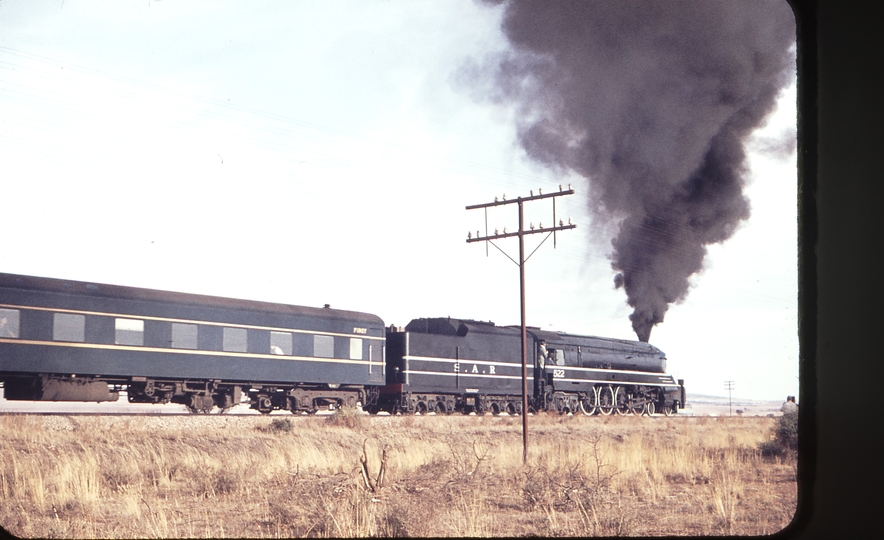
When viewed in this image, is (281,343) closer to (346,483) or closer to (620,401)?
(346,483)

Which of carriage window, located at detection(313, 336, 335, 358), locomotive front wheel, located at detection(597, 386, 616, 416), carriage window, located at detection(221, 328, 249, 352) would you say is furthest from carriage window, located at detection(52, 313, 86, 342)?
locomotive front wheel, located at detection(597, 386, 616, 416)

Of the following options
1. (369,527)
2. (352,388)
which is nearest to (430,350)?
(352,388)

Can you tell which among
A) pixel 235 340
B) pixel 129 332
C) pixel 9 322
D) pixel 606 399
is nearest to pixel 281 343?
pixel 235 340

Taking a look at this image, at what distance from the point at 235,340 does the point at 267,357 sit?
3.98ft

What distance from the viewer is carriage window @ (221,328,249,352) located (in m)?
21.4

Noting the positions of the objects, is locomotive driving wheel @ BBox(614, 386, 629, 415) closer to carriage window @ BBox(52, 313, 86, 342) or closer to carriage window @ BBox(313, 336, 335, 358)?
carriage window @ BBox(313, 336, 335, 358)

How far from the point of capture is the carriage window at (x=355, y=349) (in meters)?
25.3

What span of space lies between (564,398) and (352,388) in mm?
11290

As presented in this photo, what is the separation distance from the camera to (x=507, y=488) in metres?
13.1

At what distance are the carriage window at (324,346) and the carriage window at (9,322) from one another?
854 centimetres

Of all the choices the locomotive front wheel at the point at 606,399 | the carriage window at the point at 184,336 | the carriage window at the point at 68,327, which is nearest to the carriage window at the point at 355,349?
the carriage window at the point at 184,336

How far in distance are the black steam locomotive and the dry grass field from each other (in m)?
1.41

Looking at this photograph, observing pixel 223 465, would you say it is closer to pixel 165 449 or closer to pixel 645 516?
pixel 165 449

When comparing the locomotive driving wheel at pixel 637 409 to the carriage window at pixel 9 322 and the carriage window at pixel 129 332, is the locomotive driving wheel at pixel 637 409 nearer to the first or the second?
the carriage window at pixel 129 332
